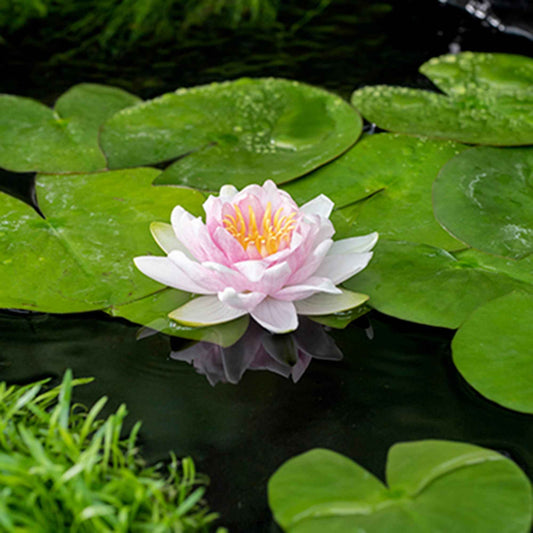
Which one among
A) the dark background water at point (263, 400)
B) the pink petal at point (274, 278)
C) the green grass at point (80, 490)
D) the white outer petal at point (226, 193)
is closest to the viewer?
the green grass at point (80, 490)

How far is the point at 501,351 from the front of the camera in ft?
4.01

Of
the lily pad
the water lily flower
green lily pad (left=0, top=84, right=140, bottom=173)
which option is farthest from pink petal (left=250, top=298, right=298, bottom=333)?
green lily pad (left=0, top=84, right=140, bottom=173)

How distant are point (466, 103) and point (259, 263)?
4.04 ft

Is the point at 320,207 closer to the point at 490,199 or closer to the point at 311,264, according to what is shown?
the point at 311,264

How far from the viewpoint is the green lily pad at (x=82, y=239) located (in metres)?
1.39

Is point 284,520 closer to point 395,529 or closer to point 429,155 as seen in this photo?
point 395,529

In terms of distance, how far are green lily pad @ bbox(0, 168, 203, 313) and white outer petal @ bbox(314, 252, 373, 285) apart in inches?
14.8

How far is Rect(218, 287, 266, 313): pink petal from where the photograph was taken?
3.94 feet

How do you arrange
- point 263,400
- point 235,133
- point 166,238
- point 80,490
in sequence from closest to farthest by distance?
point 80,490
point 263,400
point 166,238
point 235,133

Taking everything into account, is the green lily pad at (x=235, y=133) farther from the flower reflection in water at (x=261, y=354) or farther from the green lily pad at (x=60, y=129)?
the flower reflection in water at (x=261, y=354)

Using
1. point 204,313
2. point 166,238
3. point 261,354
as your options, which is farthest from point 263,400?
point 166,238

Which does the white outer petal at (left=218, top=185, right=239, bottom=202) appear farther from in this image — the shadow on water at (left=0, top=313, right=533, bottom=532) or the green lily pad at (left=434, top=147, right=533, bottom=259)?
the green lily pad at (left=434, top=147, right=533, bottom=259)

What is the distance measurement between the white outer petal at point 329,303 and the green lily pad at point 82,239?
1.10 ft

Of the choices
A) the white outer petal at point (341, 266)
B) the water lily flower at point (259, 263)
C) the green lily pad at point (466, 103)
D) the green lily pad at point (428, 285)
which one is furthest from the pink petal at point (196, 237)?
the green lily pad at point (466, 103)
